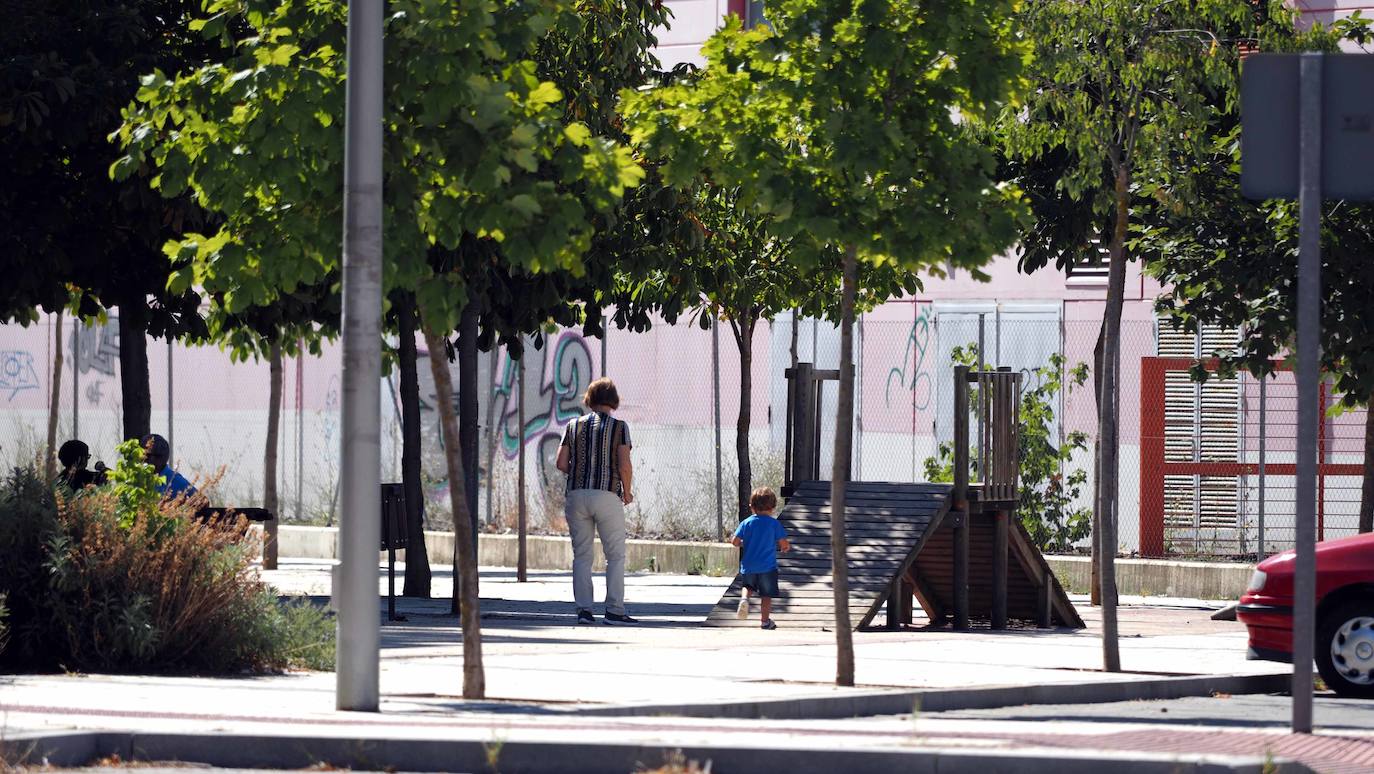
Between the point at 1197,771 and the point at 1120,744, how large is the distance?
0.93 meters

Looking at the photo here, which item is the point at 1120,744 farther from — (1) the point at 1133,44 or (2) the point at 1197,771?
(1) the point at 1133,44

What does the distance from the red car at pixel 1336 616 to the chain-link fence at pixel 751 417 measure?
8.35m

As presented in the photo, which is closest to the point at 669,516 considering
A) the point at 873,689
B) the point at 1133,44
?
the point at 1133,44

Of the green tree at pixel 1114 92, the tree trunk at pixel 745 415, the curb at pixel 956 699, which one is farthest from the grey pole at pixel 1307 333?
the tree trunk at pixel 745 415

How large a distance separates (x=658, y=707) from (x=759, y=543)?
6.34m

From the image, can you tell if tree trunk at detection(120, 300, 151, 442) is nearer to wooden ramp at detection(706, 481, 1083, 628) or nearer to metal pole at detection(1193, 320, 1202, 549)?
wooden ramp at detection(706, 481, 1083, 628)

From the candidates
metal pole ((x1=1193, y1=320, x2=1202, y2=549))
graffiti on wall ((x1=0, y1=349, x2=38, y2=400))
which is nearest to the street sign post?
metal pole ((x1=1193, y1=320, x2=1202, y2=549))

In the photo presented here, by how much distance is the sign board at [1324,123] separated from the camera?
378 inches

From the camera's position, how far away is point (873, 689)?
11891mm

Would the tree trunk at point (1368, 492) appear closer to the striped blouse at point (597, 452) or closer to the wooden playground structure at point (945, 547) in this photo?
the wooden playground structure at point (945, 547)

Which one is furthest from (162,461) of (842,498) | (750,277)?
(750,277)

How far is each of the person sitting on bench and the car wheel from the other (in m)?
7.83

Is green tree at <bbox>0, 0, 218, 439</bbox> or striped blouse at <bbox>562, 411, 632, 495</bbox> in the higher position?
green tree at <bbox>0, 0, 218, 439</bbox>

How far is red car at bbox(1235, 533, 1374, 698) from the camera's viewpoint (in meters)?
13.3
